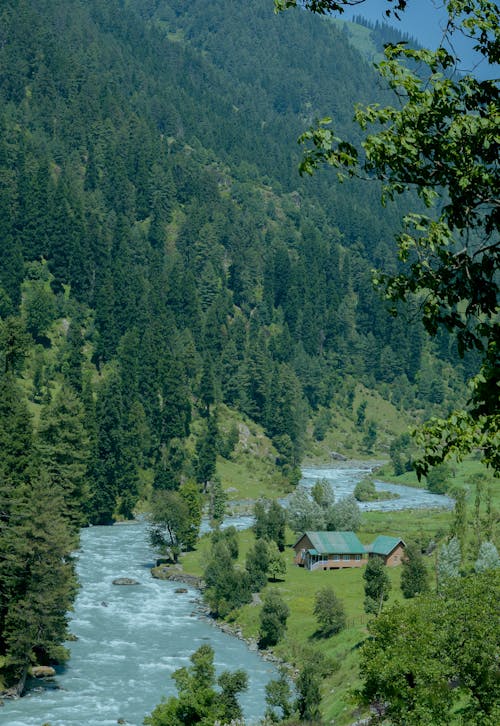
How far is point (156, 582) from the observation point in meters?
107

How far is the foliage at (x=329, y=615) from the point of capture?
8106 cm

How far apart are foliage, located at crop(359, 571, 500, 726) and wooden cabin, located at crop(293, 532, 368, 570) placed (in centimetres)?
6549

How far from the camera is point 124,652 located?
253 ft

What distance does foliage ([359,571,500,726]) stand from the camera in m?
39.7

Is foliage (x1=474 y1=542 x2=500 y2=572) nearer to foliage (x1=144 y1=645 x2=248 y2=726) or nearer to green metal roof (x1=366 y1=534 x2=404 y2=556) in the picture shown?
green metal roof (x1=366 y1=534 x2=404 y2=556)

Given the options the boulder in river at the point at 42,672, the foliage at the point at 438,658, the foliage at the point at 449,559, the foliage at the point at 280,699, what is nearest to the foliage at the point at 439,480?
the foliage at the point at 449,559

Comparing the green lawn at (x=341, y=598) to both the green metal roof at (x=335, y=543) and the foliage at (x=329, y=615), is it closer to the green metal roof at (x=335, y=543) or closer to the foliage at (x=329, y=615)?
the foliage at (x=329, y=615)

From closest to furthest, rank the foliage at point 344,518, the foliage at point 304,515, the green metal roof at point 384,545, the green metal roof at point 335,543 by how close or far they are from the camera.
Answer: the green metal roof at point 384,545, the green metal roof at point 335,543, the foliage at point 304,515, the foliage at point 344,518

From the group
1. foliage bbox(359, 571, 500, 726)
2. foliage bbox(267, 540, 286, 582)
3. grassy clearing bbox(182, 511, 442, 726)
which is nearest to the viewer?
foliage bbox(359, 571, 500, 726)

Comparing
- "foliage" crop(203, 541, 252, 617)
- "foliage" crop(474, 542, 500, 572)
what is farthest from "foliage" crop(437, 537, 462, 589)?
"foliage" crop(203, 541, 252, 617)

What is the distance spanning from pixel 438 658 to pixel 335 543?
71.9 m

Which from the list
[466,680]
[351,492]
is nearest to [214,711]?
[466,680]

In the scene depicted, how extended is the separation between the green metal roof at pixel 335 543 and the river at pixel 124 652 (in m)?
18.7

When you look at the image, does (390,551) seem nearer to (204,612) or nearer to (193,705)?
(204,612)
